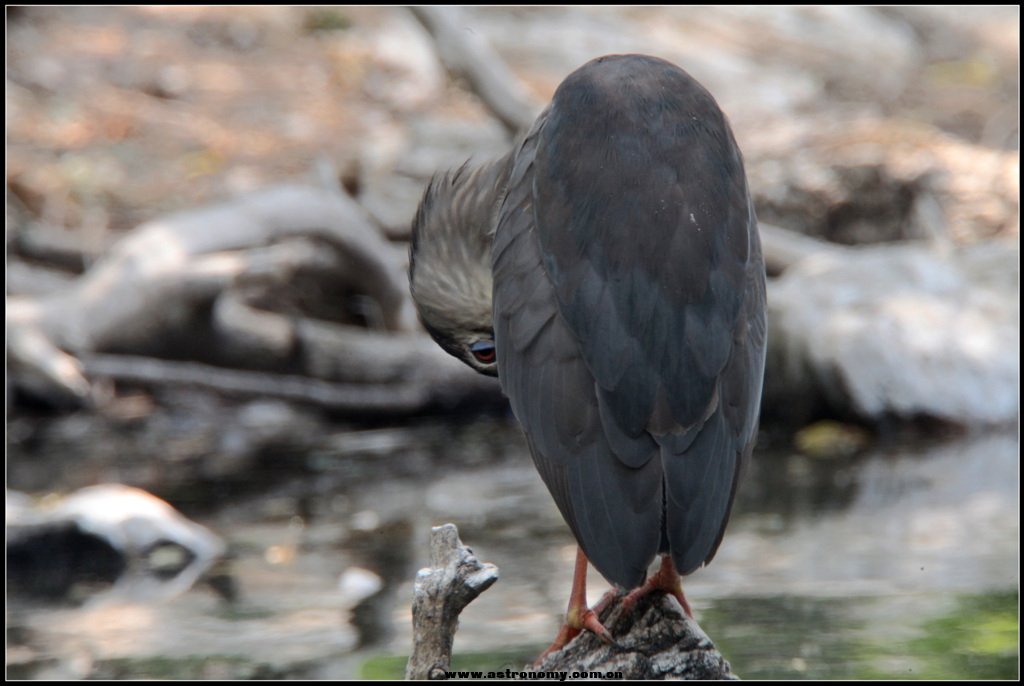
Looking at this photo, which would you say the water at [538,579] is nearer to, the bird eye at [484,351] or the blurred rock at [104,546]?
the blurred rock at [104,546]

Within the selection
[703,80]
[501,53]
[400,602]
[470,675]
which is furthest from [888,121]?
[470,675]

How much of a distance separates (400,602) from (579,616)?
7.74 ft

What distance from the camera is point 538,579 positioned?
20.7 ft

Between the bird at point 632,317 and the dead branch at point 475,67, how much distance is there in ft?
19.6

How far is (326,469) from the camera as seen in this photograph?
8305 mm

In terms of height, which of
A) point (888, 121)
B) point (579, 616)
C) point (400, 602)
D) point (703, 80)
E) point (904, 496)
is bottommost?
point (579, 616)

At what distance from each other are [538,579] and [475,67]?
5.04 meters

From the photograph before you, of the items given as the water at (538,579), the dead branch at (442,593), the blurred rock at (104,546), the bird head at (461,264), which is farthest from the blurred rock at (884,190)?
the dead branch at (442,593)

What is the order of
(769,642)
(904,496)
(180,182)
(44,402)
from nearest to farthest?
(769,642), (904,496), (44,402), (180,182)

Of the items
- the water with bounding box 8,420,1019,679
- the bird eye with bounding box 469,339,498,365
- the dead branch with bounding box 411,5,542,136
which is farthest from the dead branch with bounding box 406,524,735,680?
the dead branch with bounding box 411,5,542,136

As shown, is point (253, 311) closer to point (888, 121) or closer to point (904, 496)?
point (904, 496)

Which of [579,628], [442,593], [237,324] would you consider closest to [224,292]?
[237,324]

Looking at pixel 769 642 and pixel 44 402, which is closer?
pixel 769 642

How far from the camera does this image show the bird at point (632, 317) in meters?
3.58
